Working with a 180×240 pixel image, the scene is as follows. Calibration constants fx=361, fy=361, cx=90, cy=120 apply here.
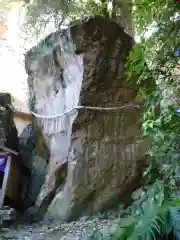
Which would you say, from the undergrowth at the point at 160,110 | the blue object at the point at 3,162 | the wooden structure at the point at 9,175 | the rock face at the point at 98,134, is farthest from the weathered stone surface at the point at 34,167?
the undergrowth at the point at 160,110

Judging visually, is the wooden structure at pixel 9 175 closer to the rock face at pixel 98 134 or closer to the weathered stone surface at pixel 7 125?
the weathered stone surface at pixel 7 125

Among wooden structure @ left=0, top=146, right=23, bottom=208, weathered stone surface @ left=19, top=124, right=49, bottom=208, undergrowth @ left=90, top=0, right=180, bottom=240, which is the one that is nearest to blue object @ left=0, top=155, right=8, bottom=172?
wooden structure @ left=0, top=146, right=23, bottom=208

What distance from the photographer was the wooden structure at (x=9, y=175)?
3.23 metres

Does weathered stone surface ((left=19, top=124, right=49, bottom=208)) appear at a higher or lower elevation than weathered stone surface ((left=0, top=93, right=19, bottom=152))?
lower

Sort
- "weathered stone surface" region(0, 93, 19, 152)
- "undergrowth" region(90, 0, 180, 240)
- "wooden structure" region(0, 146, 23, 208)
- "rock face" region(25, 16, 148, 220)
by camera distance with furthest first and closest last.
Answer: "weathered stone surface" region(0, 93, 19, 152), "wooden structure" region(0, 146, 23, 208), "rock face" region(25, 16, 148, 220), "undergrowth" region(90, 0, 180, 240)

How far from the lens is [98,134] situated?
3.12 metres

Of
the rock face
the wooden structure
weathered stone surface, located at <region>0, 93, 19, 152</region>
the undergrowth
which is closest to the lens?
the undergrowth

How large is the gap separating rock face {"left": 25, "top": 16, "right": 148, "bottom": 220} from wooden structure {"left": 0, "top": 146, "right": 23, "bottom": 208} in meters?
0.32

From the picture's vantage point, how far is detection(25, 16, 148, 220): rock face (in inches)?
120

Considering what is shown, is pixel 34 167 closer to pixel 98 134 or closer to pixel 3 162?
pixel 3 162

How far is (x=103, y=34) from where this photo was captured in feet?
10.0

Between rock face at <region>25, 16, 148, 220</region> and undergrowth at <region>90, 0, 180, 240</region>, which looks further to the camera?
rock face at <region>25, 16, 148, 220</region>

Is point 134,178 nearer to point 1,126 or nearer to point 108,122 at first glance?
point 108,122

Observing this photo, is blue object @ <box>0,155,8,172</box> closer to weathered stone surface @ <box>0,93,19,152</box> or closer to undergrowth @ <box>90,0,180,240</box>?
weathered stone surface @ <box>0,93,19,152</box>
